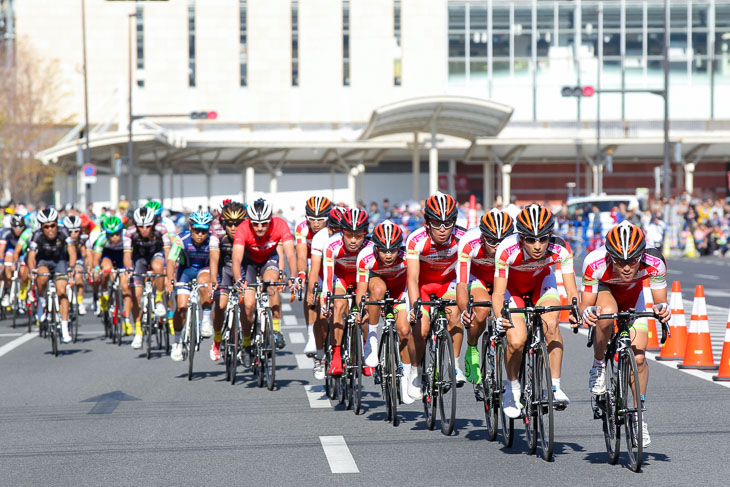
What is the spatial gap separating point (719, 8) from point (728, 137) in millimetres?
11279

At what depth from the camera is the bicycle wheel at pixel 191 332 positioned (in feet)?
41.3

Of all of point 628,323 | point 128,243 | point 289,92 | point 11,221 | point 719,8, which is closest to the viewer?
point 628,323

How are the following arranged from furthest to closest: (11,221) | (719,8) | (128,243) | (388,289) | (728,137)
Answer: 1. (719,8)
2. (728,137)
3. (11,221)
4. (128,243)
5. (388,289)

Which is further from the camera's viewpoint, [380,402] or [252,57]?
[252,57]

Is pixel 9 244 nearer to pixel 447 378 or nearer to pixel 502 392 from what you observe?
pixel 447 378

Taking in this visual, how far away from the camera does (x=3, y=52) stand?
61531 mm

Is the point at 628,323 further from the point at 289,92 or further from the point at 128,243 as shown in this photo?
the point at 289,92

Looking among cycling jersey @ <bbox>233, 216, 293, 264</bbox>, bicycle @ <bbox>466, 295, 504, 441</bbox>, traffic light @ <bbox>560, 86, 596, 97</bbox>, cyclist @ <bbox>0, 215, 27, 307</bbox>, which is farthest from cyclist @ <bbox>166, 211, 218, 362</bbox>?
traffic light @ <bbox>560, 86, 596, 97</bbox>

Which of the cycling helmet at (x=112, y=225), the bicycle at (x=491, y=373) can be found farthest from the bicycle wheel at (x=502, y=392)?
the cycling helmet at (x=112, y=225)

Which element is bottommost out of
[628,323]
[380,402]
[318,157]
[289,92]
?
[380,402]

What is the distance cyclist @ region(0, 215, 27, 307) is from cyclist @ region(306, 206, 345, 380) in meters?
8.73

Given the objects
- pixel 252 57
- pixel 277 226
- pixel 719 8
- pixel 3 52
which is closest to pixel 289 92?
pixel 252 57

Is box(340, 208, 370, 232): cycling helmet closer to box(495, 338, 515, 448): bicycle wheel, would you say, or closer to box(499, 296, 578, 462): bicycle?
box(495, 338, 515, 448): bicycle wheel

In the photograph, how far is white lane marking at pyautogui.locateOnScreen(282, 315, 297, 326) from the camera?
63.3 feet
